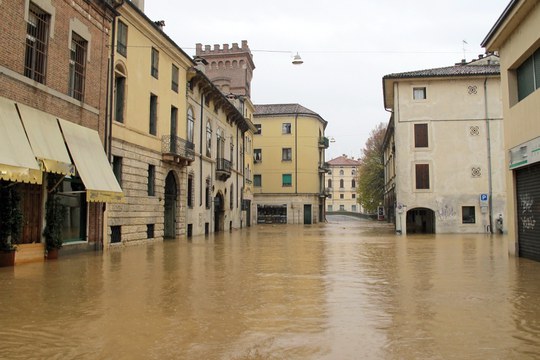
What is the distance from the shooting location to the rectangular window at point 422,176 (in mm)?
31616

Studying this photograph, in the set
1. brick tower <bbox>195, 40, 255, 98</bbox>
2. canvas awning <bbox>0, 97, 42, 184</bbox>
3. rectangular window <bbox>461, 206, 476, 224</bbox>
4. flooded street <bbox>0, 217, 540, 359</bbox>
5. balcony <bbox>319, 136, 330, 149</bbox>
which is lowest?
flooded street <bbox>0, 217, 540, 359</bbox>

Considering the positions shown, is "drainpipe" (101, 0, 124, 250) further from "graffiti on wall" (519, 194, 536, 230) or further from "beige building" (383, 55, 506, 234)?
"beige building" (383, 55, 506, 234)

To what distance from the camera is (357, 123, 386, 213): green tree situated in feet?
199

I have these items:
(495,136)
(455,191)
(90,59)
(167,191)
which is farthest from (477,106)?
(90,59)

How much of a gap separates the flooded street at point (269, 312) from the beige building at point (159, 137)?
8.03 m

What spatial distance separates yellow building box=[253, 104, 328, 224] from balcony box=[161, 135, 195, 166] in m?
30.7

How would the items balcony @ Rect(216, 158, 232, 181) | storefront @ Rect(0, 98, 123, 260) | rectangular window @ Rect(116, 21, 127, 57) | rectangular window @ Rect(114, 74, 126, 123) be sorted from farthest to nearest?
balcony @ Rect(216, 158, 232, 181) → rectangular window @ Rect(114, 74, 126, 123) → rectangular window @ Rect(116, 21, 127, 57) → storefront @ Rect(0, 98, 123, 260)

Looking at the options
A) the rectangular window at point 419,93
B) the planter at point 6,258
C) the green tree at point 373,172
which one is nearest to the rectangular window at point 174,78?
the planter at point 6,258

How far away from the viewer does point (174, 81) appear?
25719 mm

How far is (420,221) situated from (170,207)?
20.8 m

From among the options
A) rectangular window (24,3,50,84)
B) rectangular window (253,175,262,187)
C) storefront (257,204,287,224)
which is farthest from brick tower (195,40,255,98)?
rectangular window (24,3,50,84)

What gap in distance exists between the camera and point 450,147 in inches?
1249

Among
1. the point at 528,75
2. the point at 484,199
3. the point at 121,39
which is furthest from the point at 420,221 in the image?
the point at 121,39

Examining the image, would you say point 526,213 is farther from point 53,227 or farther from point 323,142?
point 323,142
